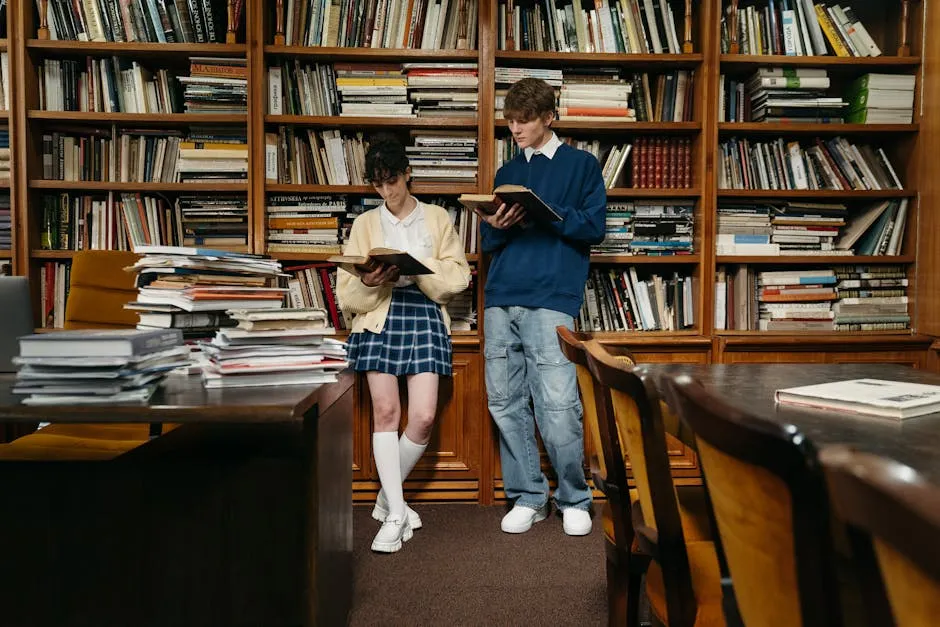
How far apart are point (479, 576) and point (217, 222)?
1840 millimetres

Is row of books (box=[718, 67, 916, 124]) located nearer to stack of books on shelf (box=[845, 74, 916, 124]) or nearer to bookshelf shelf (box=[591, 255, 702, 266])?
stack of books on shelf (box=[845, 74, 916, 124])

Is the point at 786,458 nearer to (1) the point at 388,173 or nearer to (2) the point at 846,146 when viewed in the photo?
(1) the point at 388,173

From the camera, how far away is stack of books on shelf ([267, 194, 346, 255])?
311 cm

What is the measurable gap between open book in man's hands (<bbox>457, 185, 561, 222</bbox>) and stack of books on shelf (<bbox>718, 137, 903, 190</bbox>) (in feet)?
3.38

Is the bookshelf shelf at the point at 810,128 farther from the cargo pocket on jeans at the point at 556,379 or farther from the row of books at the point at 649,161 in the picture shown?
the cargo pocket on jeans at the point at 556,379

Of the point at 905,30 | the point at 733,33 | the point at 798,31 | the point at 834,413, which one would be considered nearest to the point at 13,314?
the point at 834,413

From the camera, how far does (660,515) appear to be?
3.42 ft

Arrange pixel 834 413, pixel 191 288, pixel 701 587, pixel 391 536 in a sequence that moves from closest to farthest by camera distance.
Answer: pixel 701 587
pixel 834 413
pixel 191 288
pixel 391 536

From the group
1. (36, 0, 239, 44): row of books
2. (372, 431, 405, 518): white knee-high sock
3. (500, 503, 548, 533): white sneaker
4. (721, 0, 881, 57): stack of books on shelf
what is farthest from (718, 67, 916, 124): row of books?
(36, 0, 239, 44): row of books

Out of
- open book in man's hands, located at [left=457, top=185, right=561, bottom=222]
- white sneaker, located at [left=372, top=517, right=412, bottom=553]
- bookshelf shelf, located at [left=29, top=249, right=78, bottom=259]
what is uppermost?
open book in man's hands, located at [left=457, top=185, right=561, bottom=222]

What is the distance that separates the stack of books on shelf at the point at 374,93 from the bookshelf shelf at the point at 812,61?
53.8 inches

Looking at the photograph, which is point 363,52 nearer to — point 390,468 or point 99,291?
point 99,291

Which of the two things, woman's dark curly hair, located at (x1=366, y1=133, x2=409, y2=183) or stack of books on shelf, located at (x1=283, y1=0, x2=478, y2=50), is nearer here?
woman's dark curly hair, located at (x1=366, y1=133, x2=409, y2=183)

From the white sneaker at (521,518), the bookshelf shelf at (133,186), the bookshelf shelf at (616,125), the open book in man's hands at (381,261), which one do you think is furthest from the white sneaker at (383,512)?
the bookshelf shelf at (616,125)
